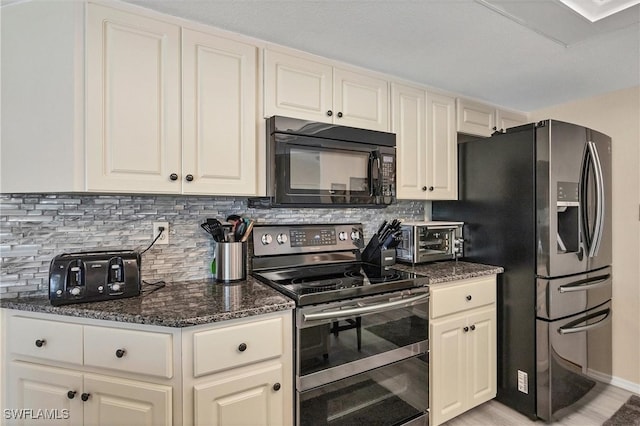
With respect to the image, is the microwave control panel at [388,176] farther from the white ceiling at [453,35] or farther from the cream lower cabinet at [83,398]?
the cream lower cabinet at [83,398]

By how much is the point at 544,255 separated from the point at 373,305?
3.78ft

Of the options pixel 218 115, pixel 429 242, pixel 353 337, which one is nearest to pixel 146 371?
pixel 353 337

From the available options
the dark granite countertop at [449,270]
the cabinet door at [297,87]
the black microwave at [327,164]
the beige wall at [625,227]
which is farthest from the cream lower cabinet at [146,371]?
the beige wall at [625,227]

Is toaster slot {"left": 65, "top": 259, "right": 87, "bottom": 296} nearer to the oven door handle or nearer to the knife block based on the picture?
the oven door handle

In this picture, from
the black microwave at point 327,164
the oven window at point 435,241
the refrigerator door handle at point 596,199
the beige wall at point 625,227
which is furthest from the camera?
the beige wall at point 625,227

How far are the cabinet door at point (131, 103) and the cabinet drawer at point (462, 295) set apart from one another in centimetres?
150

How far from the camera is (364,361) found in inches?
59.7

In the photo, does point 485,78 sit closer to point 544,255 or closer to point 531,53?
point 531,53

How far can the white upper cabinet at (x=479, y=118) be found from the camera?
2408 millimetres

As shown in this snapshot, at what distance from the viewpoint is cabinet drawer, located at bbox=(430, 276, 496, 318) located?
70.6 inches

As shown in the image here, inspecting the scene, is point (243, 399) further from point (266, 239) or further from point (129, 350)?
point (266, 239)

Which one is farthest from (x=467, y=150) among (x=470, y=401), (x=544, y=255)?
(x=470, y=401)

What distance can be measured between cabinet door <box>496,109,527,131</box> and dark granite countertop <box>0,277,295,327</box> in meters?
2.34

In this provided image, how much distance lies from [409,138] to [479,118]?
770mm
